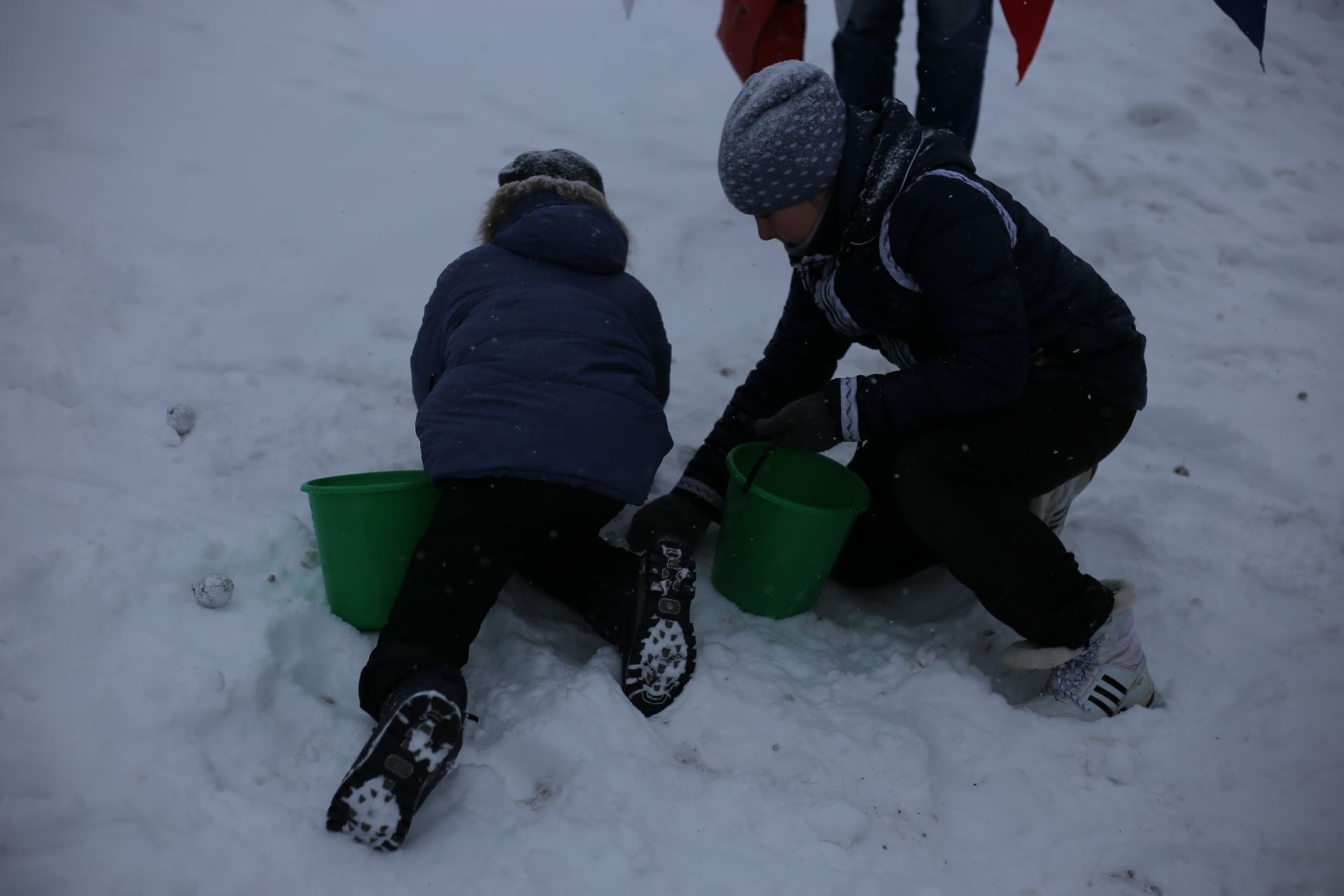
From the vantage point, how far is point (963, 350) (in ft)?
5.98

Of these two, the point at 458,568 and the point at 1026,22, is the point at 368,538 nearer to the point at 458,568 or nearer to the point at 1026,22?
→ the point at 458,568

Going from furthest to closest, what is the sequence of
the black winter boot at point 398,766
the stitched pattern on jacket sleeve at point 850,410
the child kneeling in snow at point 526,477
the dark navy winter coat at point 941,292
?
the stitched pattern on jacket sleeve at point 850,410, the dark navy winter coat at point 941,292, the child kneeling in snow at point 526,477, the black winter boot at point 398,766

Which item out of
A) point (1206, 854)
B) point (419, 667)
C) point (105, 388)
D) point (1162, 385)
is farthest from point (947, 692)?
point (105, 388)

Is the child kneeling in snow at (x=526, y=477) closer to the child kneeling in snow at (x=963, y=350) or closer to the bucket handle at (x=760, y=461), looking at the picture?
the bucket handle at (x=760, y=461)

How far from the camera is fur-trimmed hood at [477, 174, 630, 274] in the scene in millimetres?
2088

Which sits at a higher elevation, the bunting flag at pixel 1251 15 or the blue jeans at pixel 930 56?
the bunting flag at pixel 1251 15

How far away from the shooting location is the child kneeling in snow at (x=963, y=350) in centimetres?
181

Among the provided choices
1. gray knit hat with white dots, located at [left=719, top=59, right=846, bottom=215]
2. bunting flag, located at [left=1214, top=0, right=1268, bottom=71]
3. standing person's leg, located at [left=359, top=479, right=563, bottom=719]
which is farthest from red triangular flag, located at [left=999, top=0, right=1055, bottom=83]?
standing person's leg, located at [left=359, top=479, right=563, bottom=719]

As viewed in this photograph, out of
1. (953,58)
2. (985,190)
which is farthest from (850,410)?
(953,58)

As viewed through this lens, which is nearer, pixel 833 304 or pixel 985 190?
pixel 985 190

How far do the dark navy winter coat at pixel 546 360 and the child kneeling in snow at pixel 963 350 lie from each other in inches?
13.6

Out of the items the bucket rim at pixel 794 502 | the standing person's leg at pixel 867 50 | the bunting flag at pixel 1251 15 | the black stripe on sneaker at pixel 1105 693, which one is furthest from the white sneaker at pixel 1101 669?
the standing person's leg at pixel 867 50

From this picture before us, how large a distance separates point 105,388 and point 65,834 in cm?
139

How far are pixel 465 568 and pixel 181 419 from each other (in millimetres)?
1089
